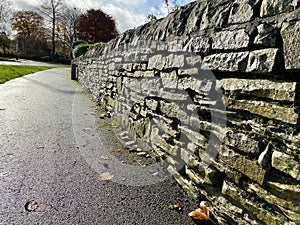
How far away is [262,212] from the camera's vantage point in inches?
54.3

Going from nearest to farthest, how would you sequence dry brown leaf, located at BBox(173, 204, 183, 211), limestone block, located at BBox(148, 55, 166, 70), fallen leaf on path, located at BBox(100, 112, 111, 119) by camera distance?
dry brown leaf, located at BBox(173, 204, 183, 211) < limestone block, located at BBox(148, 55, 166, 70) < fallen leaf on path, located at BBox(100, 112, 111, 119)

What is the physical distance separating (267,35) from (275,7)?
155 mm

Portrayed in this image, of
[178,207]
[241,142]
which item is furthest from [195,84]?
[178,207]

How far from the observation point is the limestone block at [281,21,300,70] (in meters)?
1.15

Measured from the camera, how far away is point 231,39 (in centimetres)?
153

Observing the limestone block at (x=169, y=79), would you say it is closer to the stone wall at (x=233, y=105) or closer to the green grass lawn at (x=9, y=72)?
A: the stone wall at (x=233, y=105)

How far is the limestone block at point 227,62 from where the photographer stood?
145cm

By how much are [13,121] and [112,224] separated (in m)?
3.42

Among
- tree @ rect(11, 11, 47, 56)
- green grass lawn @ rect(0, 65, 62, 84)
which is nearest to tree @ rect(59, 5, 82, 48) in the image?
tree @ rect(11, 11, 47, 56)

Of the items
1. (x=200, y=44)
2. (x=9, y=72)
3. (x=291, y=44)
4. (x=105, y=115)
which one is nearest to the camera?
(x=291, y=44)

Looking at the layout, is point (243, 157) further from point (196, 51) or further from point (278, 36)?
point (196, 51)

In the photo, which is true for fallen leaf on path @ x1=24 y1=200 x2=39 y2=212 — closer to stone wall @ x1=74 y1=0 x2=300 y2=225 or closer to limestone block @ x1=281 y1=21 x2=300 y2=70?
stone wall @ x1=74 y1=0 x2=300 y2=225

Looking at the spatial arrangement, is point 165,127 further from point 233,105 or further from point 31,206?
point 31,206

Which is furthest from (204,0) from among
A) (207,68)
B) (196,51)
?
(207,68)
